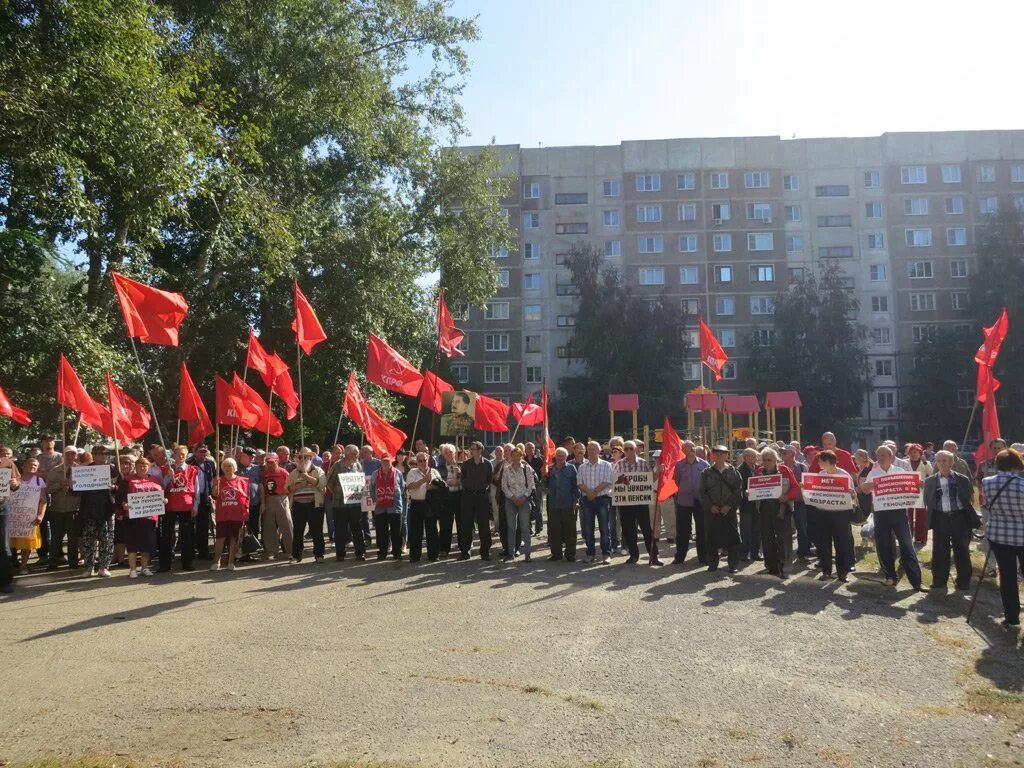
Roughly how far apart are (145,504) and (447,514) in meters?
4.80

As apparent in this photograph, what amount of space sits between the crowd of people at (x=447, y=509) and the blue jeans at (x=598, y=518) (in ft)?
0.09

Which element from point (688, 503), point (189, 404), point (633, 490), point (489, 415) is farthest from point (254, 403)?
point (688, 503)

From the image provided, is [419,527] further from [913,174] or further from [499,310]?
[913,174]

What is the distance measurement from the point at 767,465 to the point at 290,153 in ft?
61.3

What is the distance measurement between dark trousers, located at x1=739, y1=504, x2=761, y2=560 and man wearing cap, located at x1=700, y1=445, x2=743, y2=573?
0.61 meters

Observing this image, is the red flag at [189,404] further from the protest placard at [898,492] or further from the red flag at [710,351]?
the protest placard at [898,492]

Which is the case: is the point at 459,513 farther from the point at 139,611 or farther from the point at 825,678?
the point at 825,678

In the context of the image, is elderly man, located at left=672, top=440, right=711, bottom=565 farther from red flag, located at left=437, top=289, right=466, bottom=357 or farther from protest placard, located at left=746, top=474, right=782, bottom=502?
red flag, located at left=437, top=289, right=466, bottom=357

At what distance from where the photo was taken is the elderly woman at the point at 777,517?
1255 centimetres

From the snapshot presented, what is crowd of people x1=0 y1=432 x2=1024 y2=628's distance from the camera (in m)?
12.6

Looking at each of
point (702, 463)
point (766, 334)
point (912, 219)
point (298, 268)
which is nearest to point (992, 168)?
point (912, 219)

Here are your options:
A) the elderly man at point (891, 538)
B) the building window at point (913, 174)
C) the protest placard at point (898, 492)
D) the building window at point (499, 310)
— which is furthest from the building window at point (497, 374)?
the protest placard at point (898, 492)

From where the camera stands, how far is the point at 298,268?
27422 mm

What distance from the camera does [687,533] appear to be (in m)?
13.9
